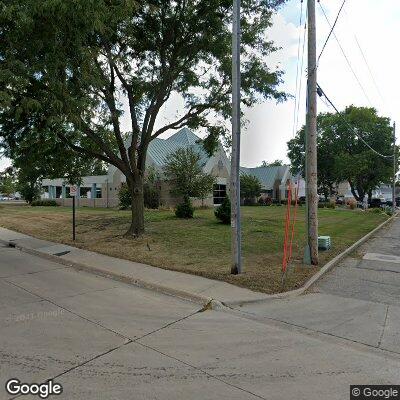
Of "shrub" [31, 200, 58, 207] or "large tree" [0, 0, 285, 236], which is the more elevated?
"large tree" [0, 0, 285, 236]

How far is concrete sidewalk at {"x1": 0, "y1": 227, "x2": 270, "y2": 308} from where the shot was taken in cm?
691

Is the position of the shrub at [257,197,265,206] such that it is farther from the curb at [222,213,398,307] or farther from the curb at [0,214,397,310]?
the curb at [0,214,397,310]

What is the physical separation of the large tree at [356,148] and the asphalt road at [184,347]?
40605mm

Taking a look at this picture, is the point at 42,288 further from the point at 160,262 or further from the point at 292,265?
the point at 292,265

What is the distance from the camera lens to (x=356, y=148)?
47.7 m

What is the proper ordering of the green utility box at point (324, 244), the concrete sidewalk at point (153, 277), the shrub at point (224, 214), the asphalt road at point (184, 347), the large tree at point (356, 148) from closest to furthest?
the asphalt road at point (184, 347) → the concrete sidewalk at point (153, 277) → the green utility box at point (324, 244) → the shrub at point (224, 214) → the large tree at point (356, 148)

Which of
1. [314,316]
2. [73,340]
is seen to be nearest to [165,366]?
Answer: [73,340]

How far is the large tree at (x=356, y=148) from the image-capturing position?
44250 mm

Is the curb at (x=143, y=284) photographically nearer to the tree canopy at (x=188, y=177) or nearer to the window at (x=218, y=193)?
the tree canopy at (x=188, y=177)

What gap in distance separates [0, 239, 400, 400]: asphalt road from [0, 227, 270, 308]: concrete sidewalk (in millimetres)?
334

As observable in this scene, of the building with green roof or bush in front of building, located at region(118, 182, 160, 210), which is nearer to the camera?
bush in front of building, located at region(118, 182, 160, 210)

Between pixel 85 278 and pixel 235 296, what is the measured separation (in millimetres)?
3581

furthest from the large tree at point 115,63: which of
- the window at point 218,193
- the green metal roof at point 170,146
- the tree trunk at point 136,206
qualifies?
the window at point 218,193

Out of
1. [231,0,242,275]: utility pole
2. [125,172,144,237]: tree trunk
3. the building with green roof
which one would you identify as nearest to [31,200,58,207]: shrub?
the building with green roof
